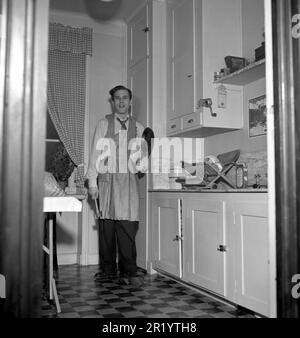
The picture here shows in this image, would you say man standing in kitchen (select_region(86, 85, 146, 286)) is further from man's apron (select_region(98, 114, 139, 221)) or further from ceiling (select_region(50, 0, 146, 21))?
ceiling (select_region(50, 0, 146, 21))

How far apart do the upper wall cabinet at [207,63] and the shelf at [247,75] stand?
0.11 m

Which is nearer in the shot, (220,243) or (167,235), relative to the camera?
(220,243)

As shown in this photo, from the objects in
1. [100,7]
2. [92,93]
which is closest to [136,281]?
[92,93]

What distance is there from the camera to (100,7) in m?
4.51

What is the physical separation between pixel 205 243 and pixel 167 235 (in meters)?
0.71

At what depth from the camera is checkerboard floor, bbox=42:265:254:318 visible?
8.69 ft

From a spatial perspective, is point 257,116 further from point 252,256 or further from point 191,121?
point 252,256

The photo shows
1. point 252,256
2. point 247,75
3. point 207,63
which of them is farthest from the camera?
point 207,63

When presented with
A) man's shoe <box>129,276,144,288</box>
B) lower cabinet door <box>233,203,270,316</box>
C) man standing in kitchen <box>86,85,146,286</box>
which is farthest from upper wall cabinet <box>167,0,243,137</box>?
man's shoe <box>129,276,144,288</box>

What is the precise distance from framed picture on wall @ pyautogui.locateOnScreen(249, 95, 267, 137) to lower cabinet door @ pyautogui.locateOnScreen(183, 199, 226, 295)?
774 millimetres

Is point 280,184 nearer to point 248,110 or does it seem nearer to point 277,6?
point 277,6

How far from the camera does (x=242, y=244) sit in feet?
8.52

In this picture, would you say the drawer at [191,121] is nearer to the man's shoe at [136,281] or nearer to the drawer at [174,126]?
the drawer at [174,126]

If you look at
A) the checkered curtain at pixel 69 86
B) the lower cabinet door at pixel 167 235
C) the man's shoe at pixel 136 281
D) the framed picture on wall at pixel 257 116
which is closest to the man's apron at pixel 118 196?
the lower cabinet door at pixel 167 235
